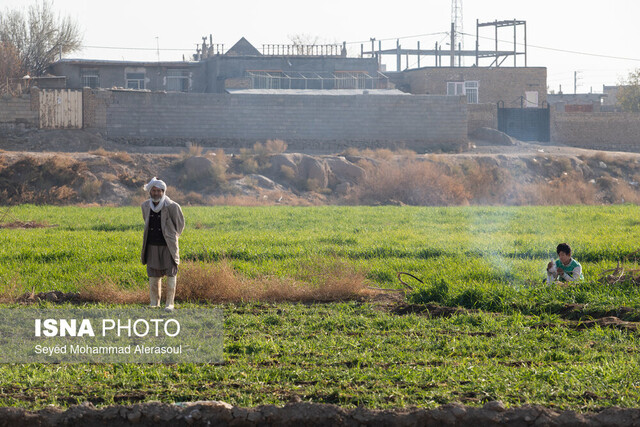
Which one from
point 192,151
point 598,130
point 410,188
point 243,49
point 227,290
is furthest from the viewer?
point 243,49

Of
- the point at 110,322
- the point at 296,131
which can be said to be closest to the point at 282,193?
the point at 296,131

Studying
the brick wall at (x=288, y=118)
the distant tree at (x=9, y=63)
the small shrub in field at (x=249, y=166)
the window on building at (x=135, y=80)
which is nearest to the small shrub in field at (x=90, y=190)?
the small shrub in field at (x=249, y=166)

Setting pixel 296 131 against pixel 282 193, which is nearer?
pixel 282 193

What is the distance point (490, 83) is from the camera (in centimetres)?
6066

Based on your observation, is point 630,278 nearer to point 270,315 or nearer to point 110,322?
point 270,315

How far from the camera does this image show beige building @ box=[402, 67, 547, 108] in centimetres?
6022

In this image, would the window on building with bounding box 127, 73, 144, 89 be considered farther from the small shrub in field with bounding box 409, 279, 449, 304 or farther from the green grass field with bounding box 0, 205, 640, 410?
the small shrub in field with bounding box 409, 279, 449, 304

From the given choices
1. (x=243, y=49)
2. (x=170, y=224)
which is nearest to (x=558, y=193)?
(x=170, y=224)

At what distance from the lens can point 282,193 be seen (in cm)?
3866

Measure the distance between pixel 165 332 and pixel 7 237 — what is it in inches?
466

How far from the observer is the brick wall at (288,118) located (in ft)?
143

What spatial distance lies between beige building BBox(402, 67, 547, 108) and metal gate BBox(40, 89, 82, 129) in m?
27.8

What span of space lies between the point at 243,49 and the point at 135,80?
33.1 ft

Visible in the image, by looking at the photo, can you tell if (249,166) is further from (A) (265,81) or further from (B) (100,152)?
(A) (265,81)
